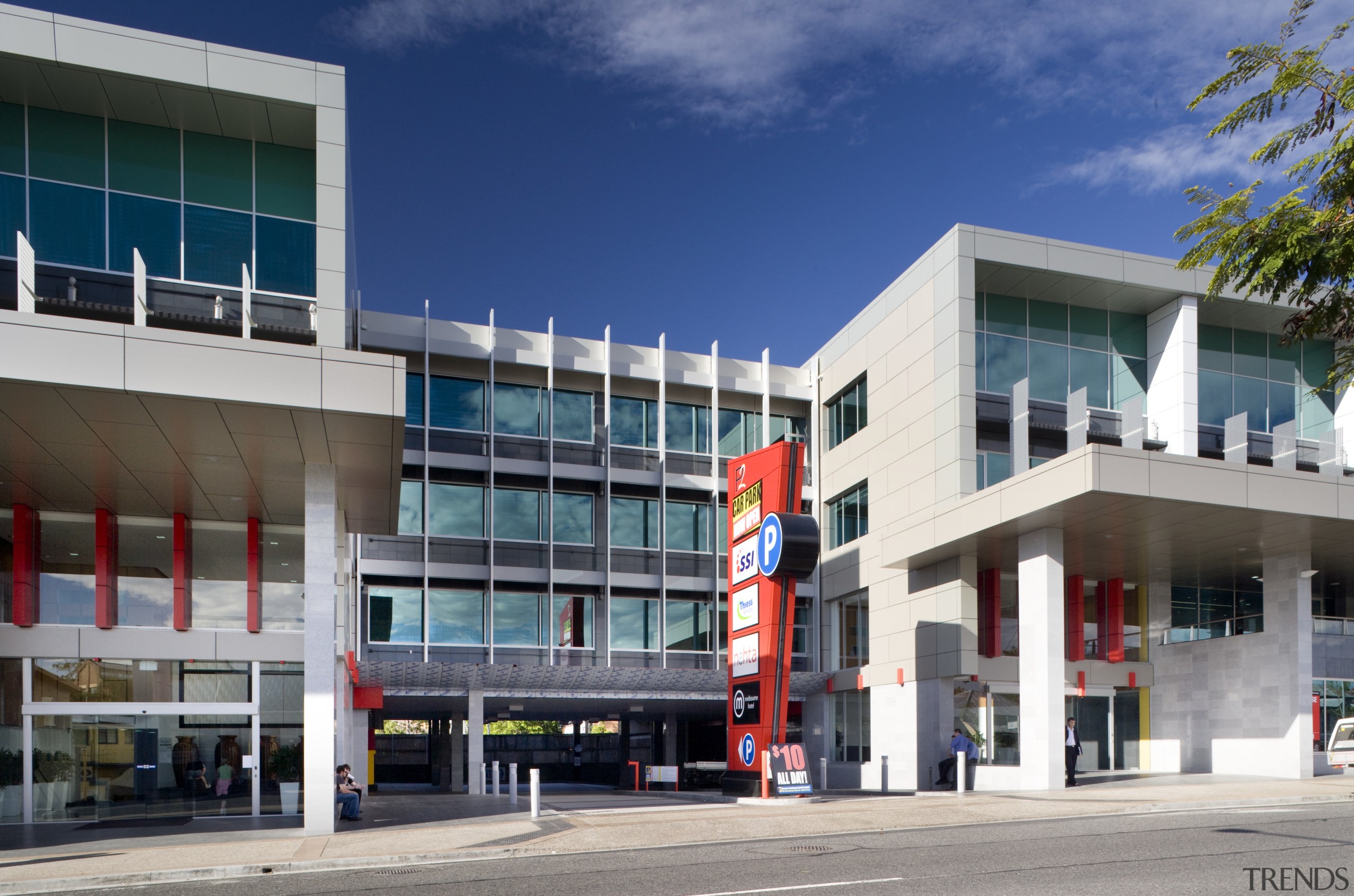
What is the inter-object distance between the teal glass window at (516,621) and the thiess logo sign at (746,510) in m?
13.1

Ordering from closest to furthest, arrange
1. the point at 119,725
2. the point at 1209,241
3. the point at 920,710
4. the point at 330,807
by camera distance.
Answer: the point at 1209,241 → the point at 330,807 → the point at 119,725 → the point at 920,710

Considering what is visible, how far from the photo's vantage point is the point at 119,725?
21.2m

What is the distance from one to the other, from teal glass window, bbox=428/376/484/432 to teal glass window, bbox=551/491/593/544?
400cm

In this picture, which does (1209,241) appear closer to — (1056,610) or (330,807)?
(330,807)

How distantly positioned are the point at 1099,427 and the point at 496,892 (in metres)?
26.2

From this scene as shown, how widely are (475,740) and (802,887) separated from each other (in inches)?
952

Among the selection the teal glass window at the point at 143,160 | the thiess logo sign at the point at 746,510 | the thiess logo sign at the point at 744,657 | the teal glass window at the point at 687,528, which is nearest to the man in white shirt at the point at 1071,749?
the thiess logo sign at the point at 744,657

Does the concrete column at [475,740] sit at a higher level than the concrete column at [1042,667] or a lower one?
lower

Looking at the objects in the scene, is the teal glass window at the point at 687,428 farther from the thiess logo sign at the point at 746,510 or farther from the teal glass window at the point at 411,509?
the thiess logo sign at the point at 746,510

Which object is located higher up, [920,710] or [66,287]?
[66,287]

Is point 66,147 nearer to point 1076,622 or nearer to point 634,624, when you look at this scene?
point 634,624

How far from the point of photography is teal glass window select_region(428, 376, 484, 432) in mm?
37312

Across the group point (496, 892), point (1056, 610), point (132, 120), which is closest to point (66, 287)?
point (132, 120)

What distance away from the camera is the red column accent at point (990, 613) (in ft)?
96.6
